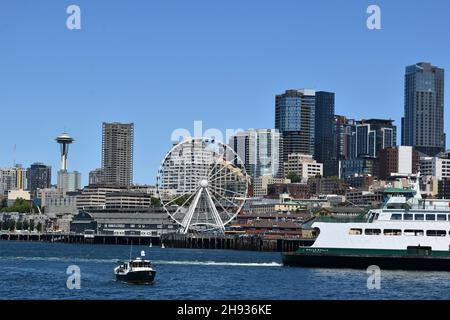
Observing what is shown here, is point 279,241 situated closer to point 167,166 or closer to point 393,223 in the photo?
point 167,166

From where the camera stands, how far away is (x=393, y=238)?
65.2 m

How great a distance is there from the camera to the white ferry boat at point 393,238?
64.1 m

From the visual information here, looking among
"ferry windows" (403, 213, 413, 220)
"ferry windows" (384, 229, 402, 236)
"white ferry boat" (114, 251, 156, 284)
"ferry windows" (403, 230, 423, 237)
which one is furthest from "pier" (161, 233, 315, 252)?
"white ferry boat" (114, 251, 156, 284)

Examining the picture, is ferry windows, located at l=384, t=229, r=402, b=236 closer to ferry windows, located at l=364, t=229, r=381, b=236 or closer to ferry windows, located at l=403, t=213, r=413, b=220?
ferry windows, located at l=364, t=229, r=381, b=236

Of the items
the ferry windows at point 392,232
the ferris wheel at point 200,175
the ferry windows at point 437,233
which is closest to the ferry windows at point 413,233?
the ferry windows at point 392,232

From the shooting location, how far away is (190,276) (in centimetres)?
6075

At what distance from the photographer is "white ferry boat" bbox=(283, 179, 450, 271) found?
210 ft

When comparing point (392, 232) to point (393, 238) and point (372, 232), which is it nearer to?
point (393, 238)

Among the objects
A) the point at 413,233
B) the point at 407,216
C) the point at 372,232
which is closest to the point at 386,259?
the point at 372,232

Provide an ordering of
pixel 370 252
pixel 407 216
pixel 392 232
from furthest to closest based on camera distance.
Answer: pixel 392 232 → pixel 407 216 → pixel 370 252

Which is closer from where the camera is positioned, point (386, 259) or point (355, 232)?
point (386, 259)

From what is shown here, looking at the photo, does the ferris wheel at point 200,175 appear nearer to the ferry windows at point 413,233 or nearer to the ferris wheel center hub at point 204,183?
the ferris wheel center hub at point 204,183
